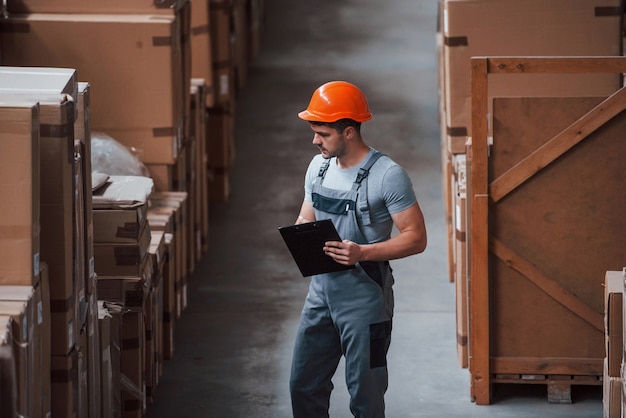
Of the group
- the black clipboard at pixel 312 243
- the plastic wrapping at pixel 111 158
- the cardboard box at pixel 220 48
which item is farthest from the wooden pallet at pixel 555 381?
the cardboard box at pixel 220 48

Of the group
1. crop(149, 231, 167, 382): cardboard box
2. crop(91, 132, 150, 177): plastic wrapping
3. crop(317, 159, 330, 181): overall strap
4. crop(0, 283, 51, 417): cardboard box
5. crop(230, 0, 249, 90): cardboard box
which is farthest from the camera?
crop(230, 0, 249, 90): cardboard box

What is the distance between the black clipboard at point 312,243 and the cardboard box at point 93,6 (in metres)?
3.14

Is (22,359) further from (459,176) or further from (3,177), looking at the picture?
(459,176)

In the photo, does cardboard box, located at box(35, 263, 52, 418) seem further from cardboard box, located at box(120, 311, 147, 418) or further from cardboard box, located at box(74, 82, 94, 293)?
cardboard box, located at box(120, 311, 147, 418)

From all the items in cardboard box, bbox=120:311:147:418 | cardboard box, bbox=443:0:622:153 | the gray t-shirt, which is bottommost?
cardboard box, bbox=120:311:147:418

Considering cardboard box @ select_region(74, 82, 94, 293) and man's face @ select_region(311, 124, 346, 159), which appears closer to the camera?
cardboard box @ select_region(74, 82, 94, 293)

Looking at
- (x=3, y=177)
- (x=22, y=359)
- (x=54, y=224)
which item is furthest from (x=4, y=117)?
(x=22, y=359)

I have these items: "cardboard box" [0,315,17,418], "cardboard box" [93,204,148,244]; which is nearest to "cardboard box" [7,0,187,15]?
"cardboard box" [93,204,148,244]

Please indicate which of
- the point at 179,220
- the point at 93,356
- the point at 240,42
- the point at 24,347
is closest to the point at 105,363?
the point at 93,356

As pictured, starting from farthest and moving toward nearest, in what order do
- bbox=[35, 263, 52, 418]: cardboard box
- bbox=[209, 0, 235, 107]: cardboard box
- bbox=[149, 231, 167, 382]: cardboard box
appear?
bbox=[209, 0, 235, 107]: cardboard box → bbox=[149, 231, 167, 382]: cardboard box → bbox=[35, 263, 52, 418]: cardboard box

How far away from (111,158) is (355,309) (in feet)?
9.12

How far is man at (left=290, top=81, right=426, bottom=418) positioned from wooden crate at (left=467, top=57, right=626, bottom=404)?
4.22ft

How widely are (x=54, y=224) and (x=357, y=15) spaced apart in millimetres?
13485

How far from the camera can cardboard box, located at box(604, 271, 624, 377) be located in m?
5.68
